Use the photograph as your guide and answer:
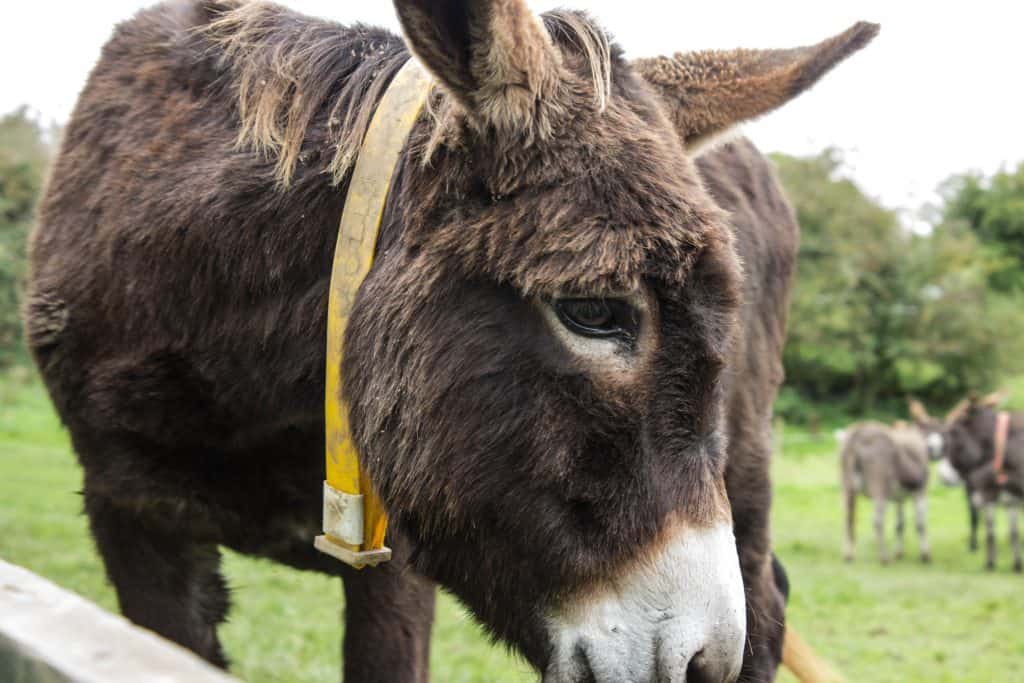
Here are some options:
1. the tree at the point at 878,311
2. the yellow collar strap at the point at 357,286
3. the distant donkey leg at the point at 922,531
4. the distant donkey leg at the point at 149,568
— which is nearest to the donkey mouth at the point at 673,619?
the yellow collar strap at the point at 357,286

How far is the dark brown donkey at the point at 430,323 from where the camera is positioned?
1.94m

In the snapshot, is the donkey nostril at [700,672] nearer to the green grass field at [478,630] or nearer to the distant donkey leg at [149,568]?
the green grass field at [478,630]

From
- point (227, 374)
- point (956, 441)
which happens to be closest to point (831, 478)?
point (956, 441)

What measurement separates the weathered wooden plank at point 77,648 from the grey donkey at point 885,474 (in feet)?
46.1

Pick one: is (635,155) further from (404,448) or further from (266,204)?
(266,204)

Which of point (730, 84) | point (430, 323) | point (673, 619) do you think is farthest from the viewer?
point (730, 84)

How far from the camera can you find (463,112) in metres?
2.07

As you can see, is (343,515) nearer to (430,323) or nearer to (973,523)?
(430,323)

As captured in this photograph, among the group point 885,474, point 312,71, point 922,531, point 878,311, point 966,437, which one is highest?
point 312,71

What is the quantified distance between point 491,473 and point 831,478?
20.4 meters

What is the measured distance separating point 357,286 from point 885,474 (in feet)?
45.2

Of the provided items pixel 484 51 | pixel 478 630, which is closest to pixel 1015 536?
pixel 478 630

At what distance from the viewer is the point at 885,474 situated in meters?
14.6

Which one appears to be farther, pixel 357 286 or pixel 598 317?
pixel 357 286
